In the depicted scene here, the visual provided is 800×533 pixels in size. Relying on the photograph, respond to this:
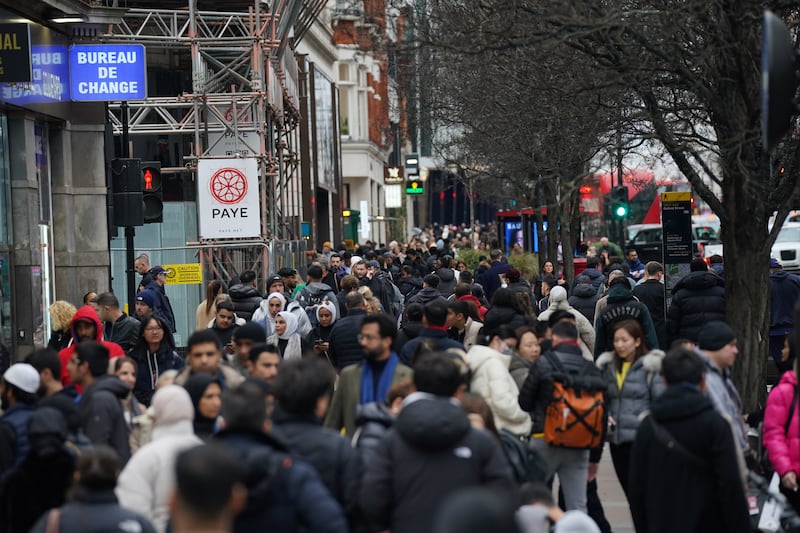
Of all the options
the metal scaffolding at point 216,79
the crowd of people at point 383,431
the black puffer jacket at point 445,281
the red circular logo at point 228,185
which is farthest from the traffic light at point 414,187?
the crowd of people at point 383,431

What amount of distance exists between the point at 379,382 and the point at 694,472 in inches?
79.3

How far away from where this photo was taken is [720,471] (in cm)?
743

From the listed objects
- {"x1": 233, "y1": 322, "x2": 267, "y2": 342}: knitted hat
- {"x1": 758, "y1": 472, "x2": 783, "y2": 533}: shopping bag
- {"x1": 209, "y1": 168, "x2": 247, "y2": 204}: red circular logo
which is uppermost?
{"x1": 209, "y1": 168, "x2": 247, "y2": 204}: red circular logo

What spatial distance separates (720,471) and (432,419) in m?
2.07

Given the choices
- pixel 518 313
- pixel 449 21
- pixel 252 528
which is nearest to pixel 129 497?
pixel 252 528

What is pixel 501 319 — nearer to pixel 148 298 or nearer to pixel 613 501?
pixel 613 501

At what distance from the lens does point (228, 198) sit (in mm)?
25453

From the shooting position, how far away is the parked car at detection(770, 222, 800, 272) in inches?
1617

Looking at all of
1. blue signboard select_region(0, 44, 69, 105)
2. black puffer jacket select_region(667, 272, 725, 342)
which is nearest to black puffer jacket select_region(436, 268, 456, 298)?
blue signboard select_region(0, 44, 69, 105)

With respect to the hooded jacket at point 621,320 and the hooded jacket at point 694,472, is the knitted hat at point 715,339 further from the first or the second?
the hooded jacket at point 621,320

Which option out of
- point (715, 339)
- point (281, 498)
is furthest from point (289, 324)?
point (281, 498)

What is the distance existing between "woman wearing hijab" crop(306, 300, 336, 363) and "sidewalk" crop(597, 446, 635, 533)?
10.1ft

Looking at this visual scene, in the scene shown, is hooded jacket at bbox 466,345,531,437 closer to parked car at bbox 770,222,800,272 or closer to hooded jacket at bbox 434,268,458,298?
hooded jacket at bbox 434,268,458,298

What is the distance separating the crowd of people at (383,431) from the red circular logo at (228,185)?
12285mm
